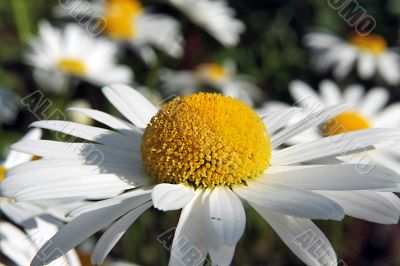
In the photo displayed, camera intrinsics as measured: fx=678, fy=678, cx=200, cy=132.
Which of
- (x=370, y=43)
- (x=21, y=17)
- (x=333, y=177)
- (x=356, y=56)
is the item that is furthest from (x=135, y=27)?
(x=333, y=177)

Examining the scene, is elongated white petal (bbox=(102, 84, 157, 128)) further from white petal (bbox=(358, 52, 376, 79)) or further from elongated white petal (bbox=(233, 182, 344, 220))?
white petal (bbox=(358, 52, 376, 79))

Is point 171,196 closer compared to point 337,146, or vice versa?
point 171,196

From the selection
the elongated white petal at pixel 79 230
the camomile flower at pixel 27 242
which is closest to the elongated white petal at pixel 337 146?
the elongated white petal at pixel 79 230

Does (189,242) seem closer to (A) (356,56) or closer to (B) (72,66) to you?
(B) (72,66)

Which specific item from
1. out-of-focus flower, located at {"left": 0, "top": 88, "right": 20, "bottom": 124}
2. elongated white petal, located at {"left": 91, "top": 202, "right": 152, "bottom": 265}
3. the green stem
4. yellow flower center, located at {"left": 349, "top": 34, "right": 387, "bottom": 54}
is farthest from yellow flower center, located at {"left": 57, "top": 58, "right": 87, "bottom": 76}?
elongated white petal, located at {"left": 91, "top": 202, "right": 152, "bottom": 265}

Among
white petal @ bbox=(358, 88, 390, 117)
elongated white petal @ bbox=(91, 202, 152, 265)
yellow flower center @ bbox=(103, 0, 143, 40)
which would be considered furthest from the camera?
yellow flower center @ bbox=(103, 0, 143, 40)

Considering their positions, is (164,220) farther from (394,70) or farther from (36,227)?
(394,70)
